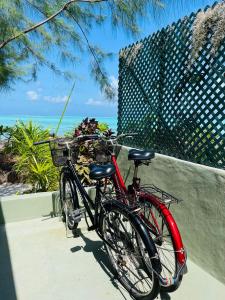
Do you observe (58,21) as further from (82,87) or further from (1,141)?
(1,141)

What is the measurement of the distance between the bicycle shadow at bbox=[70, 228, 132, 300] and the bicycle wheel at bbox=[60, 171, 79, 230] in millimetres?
206

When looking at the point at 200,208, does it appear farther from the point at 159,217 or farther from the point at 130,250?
the point at 130,250

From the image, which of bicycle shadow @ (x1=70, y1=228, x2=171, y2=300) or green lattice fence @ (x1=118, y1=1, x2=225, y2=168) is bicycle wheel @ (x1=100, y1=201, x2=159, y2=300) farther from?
green lattice fence @ (x1=118, y1=1, x2=225, y2=168)

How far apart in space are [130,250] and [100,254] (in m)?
0.79

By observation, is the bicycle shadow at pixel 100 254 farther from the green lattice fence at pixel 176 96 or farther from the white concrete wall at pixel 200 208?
the green lattice fence at pixel 176 96

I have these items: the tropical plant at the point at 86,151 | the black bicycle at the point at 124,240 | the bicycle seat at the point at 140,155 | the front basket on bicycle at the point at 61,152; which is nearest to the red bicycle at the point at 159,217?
the bicycle seat at the point at 140,155

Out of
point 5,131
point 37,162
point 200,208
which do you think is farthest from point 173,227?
point 5,131

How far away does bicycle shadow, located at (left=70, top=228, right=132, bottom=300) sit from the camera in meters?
2.71

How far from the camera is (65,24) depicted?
15.3 ft

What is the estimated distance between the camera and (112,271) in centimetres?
289

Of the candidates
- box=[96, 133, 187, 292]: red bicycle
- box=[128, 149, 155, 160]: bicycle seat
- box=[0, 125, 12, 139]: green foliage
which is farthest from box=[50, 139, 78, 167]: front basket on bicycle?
box=[0, 125, 12, 139]: green foliage

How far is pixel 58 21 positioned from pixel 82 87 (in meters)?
1.33

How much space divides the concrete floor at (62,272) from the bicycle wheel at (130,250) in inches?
4.9

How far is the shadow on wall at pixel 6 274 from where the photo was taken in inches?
100
